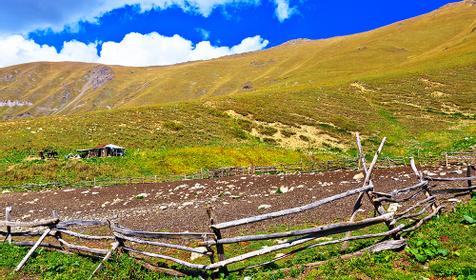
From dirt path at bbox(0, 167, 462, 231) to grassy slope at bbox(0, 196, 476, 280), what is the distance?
4975 millimetres

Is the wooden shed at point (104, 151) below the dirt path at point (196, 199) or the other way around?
the other way around

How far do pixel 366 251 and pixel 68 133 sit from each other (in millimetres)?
55292

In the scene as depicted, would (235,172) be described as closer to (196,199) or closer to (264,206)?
(196,199)

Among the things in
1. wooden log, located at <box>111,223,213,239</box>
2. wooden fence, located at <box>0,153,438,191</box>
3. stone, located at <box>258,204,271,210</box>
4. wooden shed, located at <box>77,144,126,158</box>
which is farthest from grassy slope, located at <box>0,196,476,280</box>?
wooden shed, located at <box>77,144,126,158</box>

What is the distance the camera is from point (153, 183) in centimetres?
3225

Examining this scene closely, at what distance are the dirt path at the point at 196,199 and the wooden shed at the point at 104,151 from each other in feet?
44.0

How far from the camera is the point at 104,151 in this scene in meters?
46.3

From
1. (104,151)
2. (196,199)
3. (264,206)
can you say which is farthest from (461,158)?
(104,151)

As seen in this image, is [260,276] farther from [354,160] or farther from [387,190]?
[354,160]

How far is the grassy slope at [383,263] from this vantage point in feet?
30.2

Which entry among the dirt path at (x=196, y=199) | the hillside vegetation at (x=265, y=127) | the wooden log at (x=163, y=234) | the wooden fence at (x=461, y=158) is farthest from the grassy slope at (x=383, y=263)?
the hillside vegetation at (x=265, y=127)

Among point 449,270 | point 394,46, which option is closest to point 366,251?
point 449,270

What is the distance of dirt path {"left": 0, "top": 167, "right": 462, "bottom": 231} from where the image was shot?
18781 millimetres

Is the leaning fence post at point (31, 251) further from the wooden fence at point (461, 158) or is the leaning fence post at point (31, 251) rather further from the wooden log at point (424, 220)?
the wooden fence at point (461, 158)
